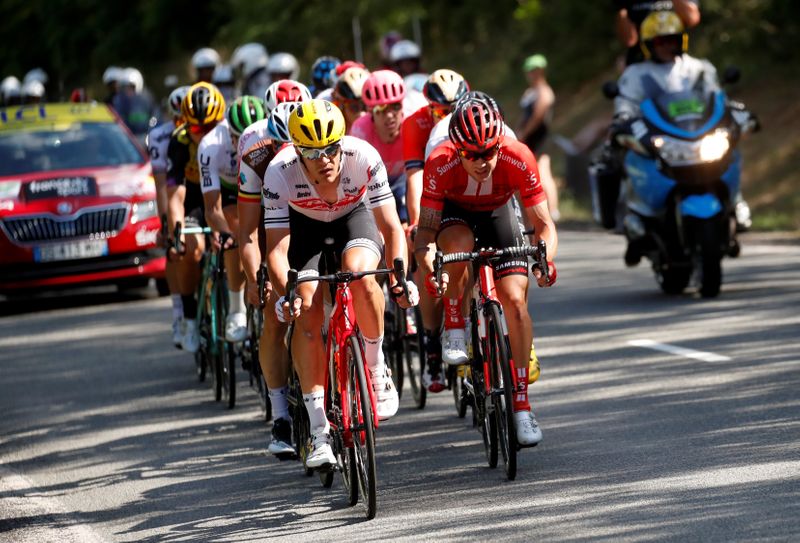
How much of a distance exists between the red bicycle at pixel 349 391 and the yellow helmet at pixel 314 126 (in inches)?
25.3

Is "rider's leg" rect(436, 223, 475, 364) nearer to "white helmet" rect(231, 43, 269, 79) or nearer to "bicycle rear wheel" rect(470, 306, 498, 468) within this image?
"bicycle rear wheel" rect(470, 306, 498, 468)

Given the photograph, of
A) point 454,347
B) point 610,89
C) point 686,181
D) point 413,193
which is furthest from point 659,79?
point 454,347

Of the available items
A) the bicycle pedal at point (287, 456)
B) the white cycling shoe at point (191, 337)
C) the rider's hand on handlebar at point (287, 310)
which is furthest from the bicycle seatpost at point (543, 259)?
the white cycling shoe at point (191, 337)

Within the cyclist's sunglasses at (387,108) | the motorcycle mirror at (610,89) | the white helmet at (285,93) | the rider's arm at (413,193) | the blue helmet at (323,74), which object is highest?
the blue helmet at (323,74)

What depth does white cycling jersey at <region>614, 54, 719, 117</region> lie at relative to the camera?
14.3m

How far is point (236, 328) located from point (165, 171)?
2.37 metres

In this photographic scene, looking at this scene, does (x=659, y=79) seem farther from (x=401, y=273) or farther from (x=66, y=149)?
(x=401, y=273)

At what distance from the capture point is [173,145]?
41.2 ft

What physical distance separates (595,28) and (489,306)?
2119 cm

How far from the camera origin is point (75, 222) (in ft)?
56.1

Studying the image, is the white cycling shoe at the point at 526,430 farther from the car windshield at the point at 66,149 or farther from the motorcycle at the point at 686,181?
the car windshield at the point at 66,149

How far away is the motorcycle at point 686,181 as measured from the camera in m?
13.6

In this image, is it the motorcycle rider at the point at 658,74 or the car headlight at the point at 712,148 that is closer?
the car headlight at the point at 712,148

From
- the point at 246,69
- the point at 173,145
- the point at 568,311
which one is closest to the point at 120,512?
the point at 173,145
